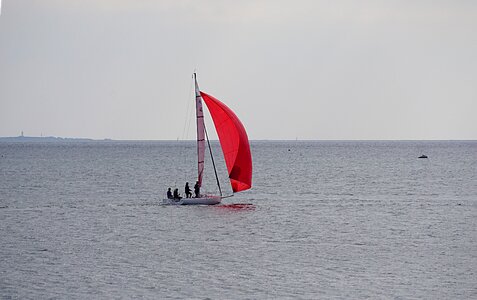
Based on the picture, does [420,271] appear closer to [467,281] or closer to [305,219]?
[467,281]

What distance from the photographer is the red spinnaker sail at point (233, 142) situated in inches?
2625

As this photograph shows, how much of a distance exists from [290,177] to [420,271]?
7712cm

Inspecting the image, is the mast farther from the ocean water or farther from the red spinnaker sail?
the ocean water

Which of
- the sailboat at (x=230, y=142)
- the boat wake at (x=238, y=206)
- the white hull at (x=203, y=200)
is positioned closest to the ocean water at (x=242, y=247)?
the boat wake at (x=238, y=206)

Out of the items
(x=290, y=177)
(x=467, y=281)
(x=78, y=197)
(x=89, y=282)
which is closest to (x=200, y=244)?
(x=89, y=282)

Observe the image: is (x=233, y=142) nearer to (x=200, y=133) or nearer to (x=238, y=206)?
(x=200, y=133)

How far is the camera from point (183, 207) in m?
66.9

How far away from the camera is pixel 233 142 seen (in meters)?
66.9

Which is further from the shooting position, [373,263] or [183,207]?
[183,207]

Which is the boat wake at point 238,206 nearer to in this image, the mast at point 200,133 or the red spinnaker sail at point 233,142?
the red spinnaker sail at point 233,142

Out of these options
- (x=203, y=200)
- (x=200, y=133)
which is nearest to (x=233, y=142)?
(x=200, y=133)

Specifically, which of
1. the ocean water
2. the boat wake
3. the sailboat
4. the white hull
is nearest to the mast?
the sailboat

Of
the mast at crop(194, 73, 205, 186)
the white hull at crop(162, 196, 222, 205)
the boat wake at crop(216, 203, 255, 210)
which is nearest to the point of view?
the white hull at crop(162, 196, 222, 205)

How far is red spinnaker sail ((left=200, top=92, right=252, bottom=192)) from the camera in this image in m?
66.7
